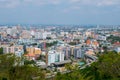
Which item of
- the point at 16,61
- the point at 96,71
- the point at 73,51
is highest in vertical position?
the point at 16,61

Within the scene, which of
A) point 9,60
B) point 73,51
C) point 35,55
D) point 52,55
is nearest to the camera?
point 9,60

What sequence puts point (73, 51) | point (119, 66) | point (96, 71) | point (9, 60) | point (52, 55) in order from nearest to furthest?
point (9, 60), point (119, 66), point (96, 71), point (52, 55), point (73, 51)

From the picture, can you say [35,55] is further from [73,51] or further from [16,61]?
[16,61]

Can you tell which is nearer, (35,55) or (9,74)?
(9,74)

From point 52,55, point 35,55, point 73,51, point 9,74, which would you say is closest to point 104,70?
point 9,74

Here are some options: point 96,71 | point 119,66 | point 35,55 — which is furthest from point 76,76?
point 35,55

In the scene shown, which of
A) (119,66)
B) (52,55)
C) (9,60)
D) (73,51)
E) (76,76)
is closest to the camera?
(76,76)

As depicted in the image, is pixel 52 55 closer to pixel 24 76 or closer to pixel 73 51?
pixel 73 51

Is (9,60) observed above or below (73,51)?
above

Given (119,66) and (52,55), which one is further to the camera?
(52,55)
